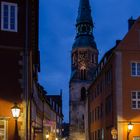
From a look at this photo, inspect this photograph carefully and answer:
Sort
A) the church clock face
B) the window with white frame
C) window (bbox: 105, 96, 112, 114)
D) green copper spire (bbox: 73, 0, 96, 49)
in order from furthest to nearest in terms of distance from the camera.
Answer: green copper spire (bbox: 73, 0, 96, 49) < the church clock face < window (bbox: 105, 96, 112, 114) < the window with white frame

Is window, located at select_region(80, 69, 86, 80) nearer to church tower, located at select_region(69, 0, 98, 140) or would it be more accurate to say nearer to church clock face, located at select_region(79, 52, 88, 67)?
church tower, located at select_region(69, 0, 98, 140)

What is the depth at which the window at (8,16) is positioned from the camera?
28688 millimetres

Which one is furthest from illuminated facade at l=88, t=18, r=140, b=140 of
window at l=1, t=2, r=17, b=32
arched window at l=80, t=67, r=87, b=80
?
arched window at l=80, t=67, r=87, b=80

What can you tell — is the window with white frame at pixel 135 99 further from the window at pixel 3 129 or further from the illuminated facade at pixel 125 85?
the window at pixel 3 129

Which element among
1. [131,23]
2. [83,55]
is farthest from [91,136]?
[83,55]

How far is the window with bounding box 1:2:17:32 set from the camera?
1129 inches

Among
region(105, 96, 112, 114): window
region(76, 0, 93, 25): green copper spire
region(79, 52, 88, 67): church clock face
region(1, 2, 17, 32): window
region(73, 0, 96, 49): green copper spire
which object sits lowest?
region(105, 96, 112, 114): window

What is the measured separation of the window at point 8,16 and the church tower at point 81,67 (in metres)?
94.3

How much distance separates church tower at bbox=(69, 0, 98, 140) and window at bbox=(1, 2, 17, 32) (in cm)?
9431

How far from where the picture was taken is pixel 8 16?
28.9 metres

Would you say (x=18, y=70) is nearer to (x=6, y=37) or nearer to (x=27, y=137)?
(x=6, y=37)

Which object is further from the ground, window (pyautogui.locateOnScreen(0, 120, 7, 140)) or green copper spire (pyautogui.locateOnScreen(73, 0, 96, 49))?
green copper spire (pyautogui.locateOnScreen(73, 0, 96, 49))

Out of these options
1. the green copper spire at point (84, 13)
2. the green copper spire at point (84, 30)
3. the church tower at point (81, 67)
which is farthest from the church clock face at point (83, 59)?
the green copper spire at point (84, 13)

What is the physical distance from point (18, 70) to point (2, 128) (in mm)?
3455
